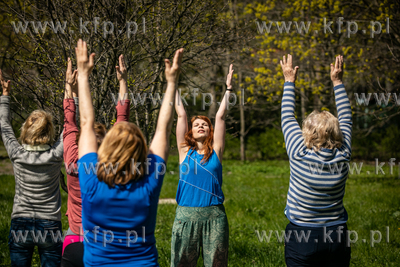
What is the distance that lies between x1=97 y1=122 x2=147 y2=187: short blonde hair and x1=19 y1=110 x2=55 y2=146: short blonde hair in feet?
3.52

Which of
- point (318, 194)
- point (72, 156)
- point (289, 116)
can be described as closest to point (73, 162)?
point (72, 156)

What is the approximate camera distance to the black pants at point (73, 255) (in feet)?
7.78

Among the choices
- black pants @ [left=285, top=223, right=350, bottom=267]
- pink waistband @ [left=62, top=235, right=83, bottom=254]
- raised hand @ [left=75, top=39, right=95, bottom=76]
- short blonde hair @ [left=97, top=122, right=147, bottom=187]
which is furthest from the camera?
pink waistband @ [left=62, top=235, right=83, bottom=254]

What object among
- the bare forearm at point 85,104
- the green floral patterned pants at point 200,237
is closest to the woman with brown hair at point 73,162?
the bare forearm at point 85,104

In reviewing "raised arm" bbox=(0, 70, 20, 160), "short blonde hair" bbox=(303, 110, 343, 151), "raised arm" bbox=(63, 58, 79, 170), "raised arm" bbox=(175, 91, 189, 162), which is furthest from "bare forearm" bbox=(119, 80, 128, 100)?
"short blonde hair" bbox=(303, 110, 343, 151)

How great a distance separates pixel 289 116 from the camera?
97.1 inches

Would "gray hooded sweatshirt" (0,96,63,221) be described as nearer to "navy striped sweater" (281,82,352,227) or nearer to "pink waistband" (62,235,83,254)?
"pink waistband" (62,235,83,254)

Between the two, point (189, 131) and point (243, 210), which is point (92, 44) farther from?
point (243, 210)

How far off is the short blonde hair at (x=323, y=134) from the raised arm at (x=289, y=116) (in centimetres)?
8

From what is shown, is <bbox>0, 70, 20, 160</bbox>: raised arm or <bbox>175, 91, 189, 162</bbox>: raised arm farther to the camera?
<bbox>175, 91, 189, 162</bbox>: raised arm

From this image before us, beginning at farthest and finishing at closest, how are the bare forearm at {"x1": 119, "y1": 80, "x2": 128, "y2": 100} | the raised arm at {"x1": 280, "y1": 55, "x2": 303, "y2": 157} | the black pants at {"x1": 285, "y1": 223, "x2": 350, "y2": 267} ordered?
the bare forearm at {"x1": 119, "y1": 80, "x2": 128, "y2": 100}, the raised arm at {"x1": 280, "y1": 55, "x2": 303, "y2": 157}, the black pants at {"x1": 285, "y1": 223, "x2": 350, "y2": 267}

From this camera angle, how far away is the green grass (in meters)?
4.47

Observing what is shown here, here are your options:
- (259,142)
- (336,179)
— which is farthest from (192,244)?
(259,142)

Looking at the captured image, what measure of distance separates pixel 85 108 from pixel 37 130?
2.74 feet
